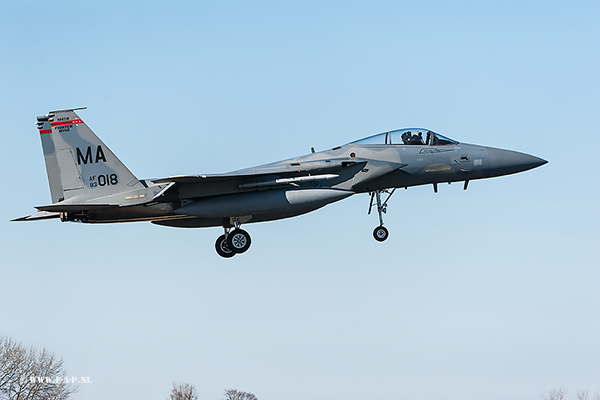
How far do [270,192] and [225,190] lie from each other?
1325 mm

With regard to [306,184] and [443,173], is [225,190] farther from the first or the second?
[443,173]

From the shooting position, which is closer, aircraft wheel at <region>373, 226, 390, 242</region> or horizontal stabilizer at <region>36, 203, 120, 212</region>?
horizontal stabilizer at <region>36, 203, 120, 212</region>

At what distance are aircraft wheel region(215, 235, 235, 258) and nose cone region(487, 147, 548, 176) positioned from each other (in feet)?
28.1

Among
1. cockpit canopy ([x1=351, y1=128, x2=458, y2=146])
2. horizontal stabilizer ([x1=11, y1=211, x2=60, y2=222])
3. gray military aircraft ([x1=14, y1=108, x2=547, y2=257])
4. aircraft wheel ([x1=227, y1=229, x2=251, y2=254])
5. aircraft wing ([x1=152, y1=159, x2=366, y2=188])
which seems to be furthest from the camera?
cockpit canopy ([x1=351, y1=128, x2=458, y2=146])

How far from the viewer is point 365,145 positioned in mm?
24484

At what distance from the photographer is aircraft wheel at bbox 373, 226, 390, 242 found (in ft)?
79.8

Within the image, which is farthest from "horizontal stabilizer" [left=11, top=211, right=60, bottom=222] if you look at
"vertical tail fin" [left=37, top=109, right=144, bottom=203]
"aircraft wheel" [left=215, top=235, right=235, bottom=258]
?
"aircraft wheel" [left=215, top=235, right=235, bottom=258]

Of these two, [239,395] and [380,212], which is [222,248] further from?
[239,395]

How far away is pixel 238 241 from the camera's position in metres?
24.1

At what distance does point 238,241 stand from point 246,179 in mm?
2114

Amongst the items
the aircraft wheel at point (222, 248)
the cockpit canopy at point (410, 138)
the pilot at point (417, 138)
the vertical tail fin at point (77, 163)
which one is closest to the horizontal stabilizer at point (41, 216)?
the vertical tail fin at point (77, 163)

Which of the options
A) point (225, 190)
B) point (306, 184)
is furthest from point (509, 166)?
point (225, 190)

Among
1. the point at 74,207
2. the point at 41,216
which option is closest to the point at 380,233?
the point at 74,207

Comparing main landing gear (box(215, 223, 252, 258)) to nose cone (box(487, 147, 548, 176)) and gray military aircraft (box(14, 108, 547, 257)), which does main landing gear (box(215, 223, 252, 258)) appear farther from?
nose cone (box(487, 147, 548, 176))
